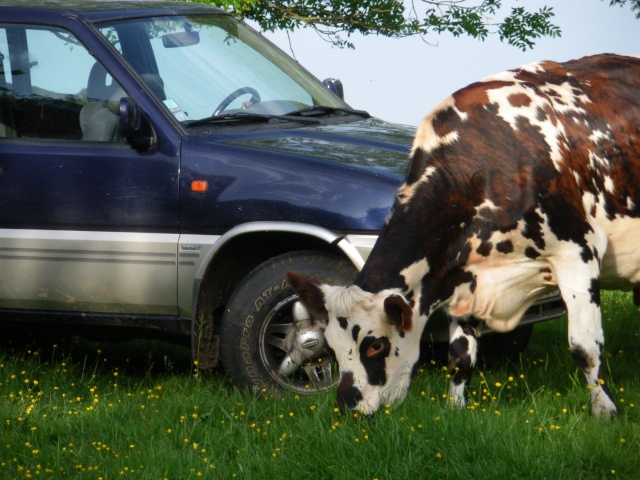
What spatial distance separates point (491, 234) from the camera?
5625mm

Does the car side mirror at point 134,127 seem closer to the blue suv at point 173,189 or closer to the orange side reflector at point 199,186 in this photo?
the blue suv at point 173,189

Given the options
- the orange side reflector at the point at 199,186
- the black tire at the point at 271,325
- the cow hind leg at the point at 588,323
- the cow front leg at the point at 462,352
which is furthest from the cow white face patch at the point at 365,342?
the orange side reflector at the point at 199,186

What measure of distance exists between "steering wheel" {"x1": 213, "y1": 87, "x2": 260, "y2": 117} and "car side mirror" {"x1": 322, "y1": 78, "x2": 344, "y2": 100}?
1.13m

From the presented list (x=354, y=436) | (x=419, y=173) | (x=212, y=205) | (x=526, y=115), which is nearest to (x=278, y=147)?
(x=212, y=205)

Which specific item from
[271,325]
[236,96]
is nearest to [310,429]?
[271,325]

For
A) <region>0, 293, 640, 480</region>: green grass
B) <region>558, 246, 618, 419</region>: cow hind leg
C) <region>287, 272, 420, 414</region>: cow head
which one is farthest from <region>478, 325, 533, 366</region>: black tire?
<region>287, 272, 420, 414</region>: cow head

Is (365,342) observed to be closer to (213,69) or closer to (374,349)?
(374,349)

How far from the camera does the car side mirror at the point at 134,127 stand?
638cm

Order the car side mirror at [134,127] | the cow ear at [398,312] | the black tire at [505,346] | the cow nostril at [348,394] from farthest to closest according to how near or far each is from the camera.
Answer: the black tire at [505,346], the car side mirror at [134,127], the cow nostril at [348,394], the cow ear at [398,312]

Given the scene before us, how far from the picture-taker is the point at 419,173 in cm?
571

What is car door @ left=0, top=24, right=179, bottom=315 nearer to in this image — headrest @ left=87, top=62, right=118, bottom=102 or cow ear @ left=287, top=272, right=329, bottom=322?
headrest @ left=87, top=62, right=118, bottom=102

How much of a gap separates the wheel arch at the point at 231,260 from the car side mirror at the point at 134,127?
0.76 metres

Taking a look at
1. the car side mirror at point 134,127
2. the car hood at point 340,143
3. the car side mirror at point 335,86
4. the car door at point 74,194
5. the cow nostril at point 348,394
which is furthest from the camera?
the car side mirror at point 335,86

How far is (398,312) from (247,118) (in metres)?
2.08
